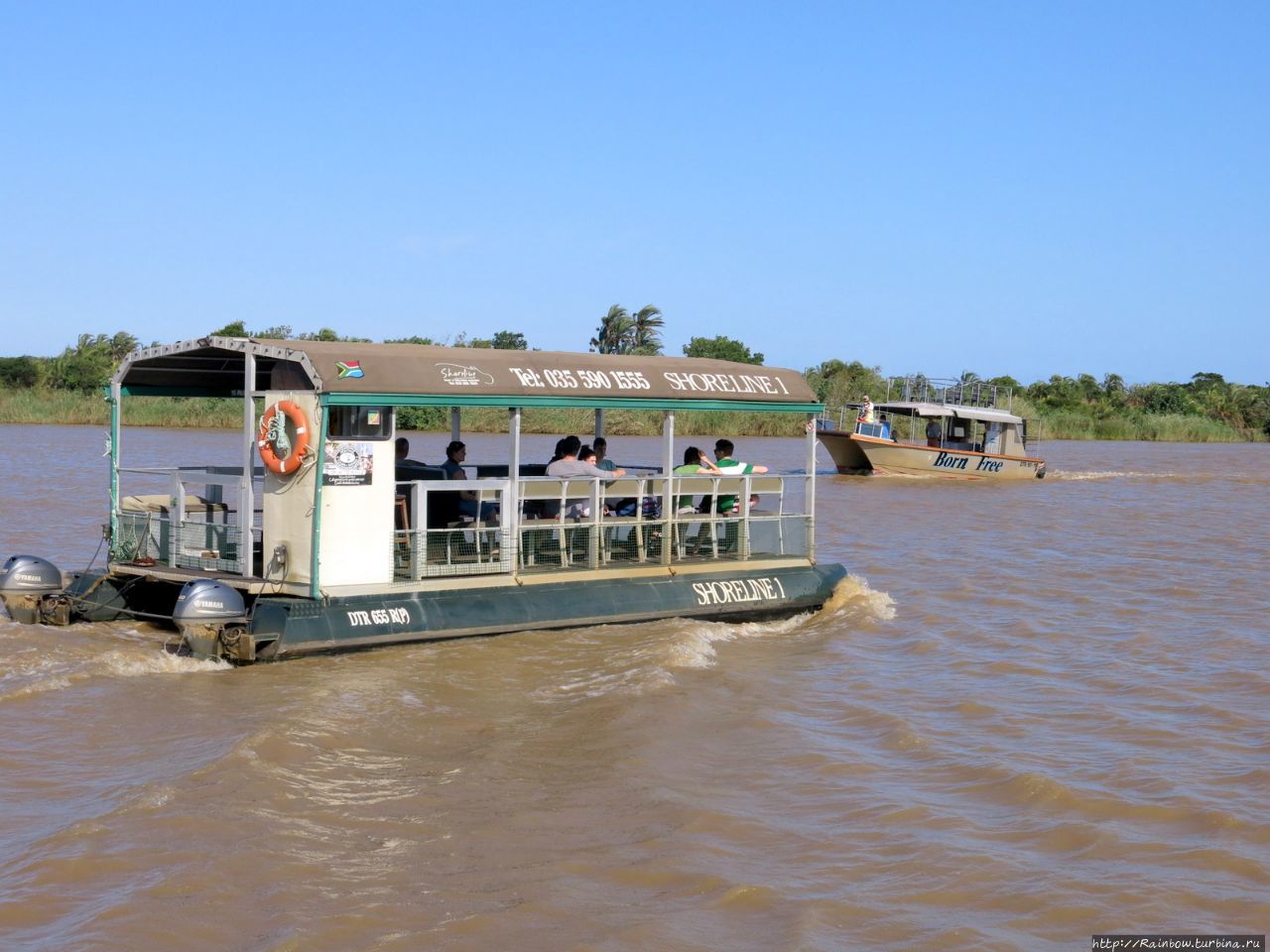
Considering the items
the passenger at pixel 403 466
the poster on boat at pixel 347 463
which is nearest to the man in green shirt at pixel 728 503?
the passenger at pixel 403 466

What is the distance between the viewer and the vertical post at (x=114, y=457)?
11562 millimetres

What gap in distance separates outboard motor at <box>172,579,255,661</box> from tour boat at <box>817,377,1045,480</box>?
84.7 ft

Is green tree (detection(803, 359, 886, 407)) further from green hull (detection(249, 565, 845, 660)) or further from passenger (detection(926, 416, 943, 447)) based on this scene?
green hull (detection(249, 565, 845, 660))

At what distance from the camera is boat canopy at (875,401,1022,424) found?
34594mm

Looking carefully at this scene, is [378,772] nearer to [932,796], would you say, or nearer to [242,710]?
[242,710]

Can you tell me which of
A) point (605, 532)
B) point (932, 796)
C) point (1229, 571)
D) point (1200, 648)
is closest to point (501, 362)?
point (605, 532)

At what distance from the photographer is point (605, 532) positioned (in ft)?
40.9

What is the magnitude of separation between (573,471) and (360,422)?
2.34 m

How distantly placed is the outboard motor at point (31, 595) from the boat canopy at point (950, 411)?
2559 centimetres

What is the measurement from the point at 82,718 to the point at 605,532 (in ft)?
16.4

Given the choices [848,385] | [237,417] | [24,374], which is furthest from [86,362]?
[848,385]

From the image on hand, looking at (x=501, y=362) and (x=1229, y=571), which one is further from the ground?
(x=501, y=362)

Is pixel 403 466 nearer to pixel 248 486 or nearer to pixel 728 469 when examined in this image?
pixel 248 486

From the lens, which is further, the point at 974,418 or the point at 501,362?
the point at 974,418
